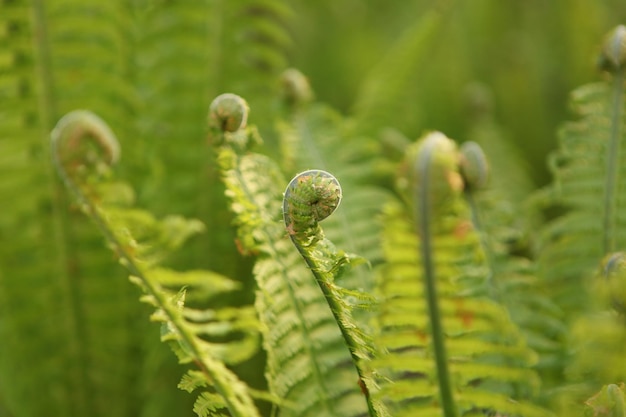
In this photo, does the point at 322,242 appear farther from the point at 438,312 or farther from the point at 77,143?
the point at 77,143

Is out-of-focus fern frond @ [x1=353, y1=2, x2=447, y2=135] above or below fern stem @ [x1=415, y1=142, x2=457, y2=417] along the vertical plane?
above

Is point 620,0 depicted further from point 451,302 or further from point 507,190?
point 451,302

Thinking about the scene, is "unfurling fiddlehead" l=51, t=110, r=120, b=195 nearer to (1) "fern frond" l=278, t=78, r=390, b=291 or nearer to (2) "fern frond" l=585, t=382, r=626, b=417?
(1) "fern frond" l=278, t=78, r=390, b=291

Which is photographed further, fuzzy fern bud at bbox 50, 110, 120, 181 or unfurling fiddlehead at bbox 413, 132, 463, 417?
fuzzy fern bud at bbox 50, 110, 120, 181

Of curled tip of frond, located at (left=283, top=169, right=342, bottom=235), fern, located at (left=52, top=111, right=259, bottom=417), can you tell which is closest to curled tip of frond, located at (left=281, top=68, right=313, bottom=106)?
fern, located at (left=52, top=111, right=259, bottom=417)

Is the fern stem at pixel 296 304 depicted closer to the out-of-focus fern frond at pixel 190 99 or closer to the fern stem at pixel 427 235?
the fern stem at pixel 427 235
